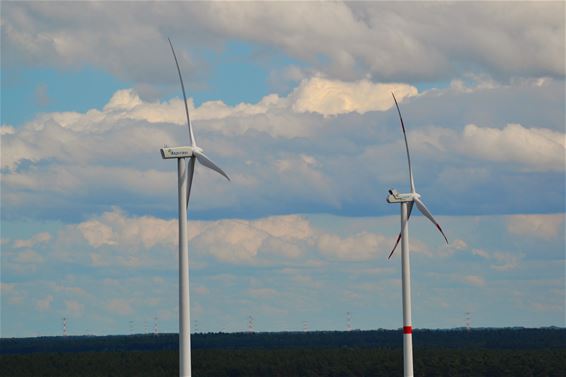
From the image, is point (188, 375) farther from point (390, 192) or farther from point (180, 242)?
point (390, 192)

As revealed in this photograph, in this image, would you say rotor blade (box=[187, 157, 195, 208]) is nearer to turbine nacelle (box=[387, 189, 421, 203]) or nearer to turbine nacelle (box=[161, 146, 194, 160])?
turbine nacelle (box=[161, 146, 194, 160])

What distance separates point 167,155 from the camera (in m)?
81.1

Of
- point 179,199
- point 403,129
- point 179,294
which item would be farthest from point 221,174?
point 403,129

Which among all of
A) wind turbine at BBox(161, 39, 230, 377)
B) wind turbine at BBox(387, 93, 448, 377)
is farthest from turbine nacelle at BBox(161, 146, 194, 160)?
wind turbine at BBox(387, 93, 448, 377)

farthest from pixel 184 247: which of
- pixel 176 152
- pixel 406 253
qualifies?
pixel 406 253

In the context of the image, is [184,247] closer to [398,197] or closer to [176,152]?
[176,152]

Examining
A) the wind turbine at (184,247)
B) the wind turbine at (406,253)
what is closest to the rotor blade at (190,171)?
the wind turbine at (184,247)

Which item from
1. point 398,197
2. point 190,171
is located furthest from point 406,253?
point 190,171

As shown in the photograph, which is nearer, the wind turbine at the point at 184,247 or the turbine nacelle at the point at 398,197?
the wind turbine at the point at 184,247

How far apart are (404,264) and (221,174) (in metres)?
28.0

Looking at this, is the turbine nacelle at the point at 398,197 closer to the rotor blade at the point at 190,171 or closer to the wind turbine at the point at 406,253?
the wind turbine at the point at 406,253

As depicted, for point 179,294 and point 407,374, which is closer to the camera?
point 179,294

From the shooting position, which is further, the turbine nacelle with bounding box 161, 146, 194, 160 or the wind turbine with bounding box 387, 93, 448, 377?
the wind turbine with bounding box 387, 93, 448, 377

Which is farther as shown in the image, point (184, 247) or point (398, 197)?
point (398, 197)
